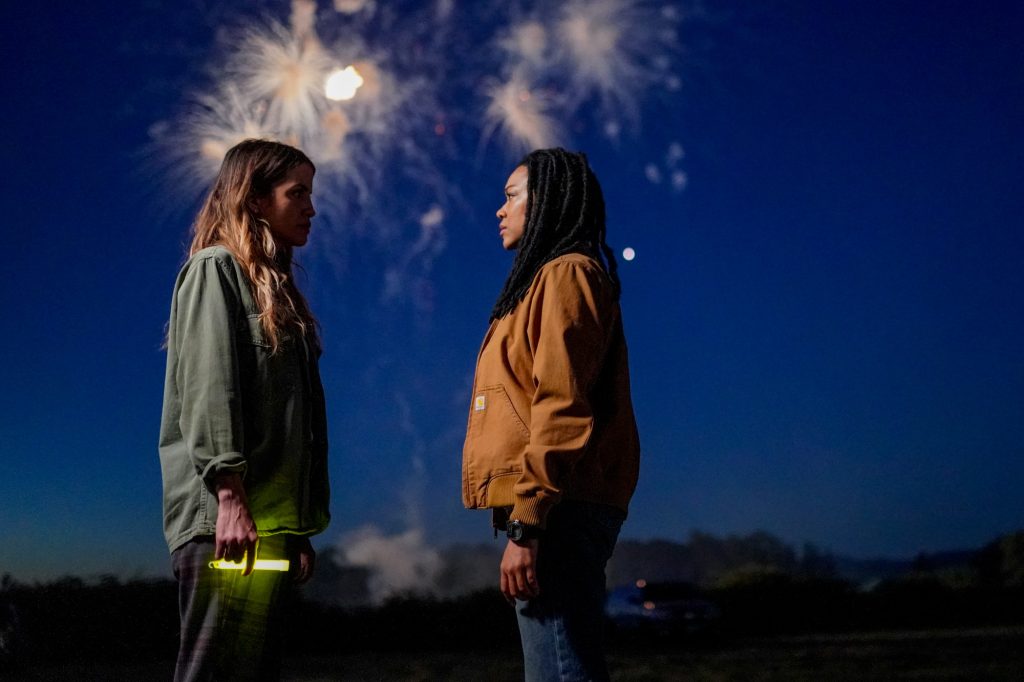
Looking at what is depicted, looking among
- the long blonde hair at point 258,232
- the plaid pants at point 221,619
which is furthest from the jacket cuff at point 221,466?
the long blonde hair at point 258,232

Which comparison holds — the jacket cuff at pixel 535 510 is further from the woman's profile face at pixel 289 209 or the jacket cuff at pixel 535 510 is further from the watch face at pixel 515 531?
the woman's profile face at pixel 289 209

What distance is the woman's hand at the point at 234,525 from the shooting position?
192cm

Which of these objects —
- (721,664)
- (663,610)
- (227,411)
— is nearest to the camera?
(227,411)

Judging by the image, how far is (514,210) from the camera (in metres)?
2.40

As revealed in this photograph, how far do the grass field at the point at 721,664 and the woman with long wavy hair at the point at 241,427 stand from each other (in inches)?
241

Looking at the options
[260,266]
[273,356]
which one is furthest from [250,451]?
[260,266]

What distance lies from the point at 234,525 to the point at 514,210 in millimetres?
1072

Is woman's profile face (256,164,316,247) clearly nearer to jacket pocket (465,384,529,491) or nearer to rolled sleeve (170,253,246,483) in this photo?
rolled sleeve (170,253,246,483)

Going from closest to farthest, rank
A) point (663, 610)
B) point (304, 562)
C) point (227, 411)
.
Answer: point (227, 411), point (304, 562), point (663, 610)

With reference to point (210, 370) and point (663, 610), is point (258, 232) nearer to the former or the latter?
point (210, 370)

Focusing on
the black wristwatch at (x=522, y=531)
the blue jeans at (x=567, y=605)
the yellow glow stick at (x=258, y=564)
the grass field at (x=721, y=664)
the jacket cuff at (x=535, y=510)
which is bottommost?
the grass field at (x=721, y=664)

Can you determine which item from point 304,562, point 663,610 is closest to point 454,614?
point 663,610

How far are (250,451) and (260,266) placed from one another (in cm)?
49

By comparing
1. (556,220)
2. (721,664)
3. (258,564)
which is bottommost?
(721,664)
